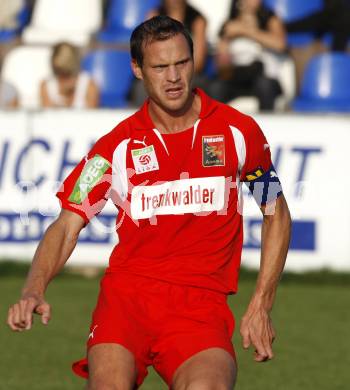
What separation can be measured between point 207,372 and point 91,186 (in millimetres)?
1064

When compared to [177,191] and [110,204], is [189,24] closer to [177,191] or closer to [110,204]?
[110,204]

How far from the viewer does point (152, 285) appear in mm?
5680

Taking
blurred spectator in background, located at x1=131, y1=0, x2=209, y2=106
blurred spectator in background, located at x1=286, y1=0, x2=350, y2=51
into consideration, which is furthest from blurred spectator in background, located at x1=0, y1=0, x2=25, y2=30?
blurred spectator in background, located at x1=286, y1=0, x2=350, y2=51

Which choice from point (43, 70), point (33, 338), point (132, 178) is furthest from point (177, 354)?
point (43, 70)

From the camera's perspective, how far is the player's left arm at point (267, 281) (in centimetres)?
549

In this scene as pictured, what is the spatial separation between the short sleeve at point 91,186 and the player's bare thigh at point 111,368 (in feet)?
2.13

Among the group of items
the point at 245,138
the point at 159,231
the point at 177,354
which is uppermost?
the point at 245,138

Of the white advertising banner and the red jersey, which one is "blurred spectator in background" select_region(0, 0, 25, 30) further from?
the red jersey

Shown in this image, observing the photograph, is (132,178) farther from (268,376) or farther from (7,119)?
(7,119)

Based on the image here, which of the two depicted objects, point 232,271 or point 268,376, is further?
point 268,376

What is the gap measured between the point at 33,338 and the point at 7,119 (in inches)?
125

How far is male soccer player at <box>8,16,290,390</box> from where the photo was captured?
18.3ft

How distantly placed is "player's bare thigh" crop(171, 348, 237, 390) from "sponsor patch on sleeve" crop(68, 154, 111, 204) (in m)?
0.91

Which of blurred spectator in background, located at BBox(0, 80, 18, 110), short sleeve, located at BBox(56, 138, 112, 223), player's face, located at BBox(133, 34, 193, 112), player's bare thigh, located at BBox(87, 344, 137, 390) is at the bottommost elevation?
player's bare thigh, located at BBox(87, 344, 137, 390)
